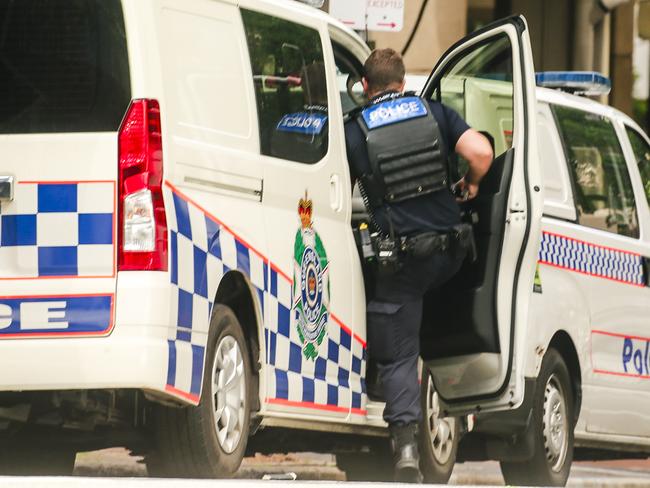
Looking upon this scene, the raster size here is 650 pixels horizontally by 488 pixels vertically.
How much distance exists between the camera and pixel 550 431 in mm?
8680

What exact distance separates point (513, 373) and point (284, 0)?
6.08ft

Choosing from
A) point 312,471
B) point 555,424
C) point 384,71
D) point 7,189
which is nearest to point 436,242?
point 384,71

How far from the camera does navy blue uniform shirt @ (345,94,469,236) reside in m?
7.46

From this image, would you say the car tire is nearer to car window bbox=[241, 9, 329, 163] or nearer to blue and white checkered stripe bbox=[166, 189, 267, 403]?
blue and white checkered stripe bbox=[166, 189, 267, 403]

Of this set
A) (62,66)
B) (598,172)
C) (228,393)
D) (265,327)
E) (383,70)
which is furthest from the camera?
(598,172)

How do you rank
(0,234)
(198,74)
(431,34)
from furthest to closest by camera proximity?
(431,34)
(198,74)
(0,234)

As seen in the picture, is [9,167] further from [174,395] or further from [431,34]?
[431,34]

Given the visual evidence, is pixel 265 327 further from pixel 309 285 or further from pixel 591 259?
pixel 591 259

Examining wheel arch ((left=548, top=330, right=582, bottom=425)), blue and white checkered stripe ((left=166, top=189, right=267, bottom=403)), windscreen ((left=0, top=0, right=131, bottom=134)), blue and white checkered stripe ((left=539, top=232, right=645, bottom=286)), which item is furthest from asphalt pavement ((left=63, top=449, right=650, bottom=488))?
windscreen ((left=0, top=0, right=131, bottom=134))

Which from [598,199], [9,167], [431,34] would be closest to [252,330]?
[9,167]

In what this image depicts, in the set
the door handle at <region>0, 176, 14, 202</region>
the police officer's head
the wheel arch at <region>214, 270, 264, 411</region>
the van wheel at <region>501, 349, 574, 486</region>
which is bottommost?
the van wheel at <region>501, 349, 574, 486</region>

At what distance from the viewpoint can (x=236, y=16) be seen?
22.0ft

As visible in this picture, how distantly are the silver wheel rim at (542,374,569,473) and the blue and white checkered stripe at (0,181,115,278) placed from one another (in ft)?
11.0

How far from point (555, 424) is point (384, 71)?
2204mm
